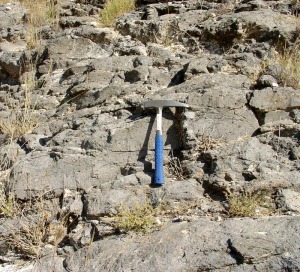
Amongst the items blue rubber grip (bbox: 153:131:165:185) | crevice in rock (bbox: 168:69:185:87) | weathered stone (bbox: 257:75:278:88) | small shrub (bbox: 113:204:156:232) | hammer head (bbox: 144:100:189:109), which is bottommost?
small shrub (bbox: 113:204:156:232)

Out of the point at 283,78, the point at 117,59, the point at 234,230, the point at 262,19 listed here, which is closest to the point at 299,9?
the point at 262,19

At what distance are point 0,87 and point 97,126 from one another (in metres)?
2.08

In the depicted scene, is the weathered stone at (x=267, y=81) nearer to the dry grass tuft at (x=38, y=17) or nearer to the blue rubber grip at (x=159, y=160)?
the blue rubber grip at (x=159, y=160)

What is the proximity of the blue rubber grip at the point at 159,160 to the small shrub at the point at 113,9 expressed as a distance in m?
2.86

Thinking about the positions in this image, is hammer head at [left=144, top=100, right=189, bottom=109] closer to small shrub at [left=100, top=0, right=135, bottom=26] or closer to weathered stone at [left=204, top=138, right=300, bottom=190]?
weathered stone at [left=204, top=138, right=300, bottom=190]

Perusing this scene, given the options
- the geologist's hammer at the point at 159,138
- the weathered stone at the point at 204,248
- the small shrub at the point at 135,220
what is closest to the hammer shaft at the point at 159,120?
the geologist's hammer at the point at 159,138

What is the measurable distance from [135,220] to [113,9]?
3856mm

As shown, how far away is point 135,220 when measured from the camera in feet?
9.18

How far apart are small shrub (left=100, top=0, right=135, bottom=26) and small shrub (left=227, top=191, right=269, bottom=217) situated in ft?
11.4

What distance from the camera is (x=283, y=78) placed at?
369cm

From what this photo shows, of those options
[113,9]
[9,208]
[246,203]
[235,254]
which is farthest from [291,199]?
[113,9]

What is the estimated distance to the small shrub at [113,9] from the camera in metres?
5.70

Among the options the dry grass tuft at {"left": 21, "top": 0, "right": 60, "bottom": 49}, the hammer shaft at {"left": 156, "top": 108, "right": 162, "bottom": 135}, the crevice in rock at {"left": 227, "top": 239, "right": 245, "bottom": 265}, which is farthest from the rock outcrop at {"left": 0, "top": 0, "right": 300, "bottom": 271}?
the dry grass tuft at {"left": 21, "top": 0, "right": 60, "bottom": 49}

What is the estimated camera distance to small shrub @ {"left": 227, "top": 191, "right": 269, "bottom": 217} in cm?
278
